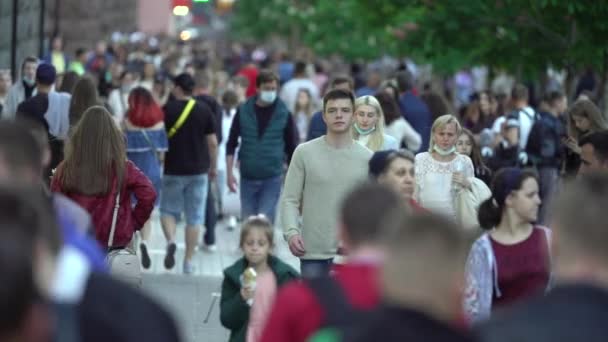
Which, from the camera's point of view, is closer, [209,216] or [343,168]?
[343,168]

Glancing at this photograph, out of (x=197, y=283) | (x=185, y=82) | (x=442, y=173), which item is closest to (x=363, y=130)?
(x=442, y=173)

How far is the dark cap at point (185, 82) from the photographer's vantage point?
48.6 feet

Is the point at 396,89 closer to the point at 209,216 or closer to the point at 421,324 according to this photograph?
the point at 209,216

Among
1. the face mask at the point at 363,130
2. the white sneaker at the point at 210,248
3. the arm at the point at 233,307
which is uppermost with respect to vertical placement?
the face mask at the point at 363,130

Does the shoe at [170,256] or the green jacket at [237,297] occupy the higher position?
the green jacket at [237,297]

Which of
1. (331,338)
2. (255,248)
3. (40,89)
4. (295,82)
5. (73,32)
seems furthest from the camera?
(73,32)

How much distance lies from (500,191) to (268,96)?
21.5 ft

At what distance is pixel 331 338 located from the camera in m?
4.96

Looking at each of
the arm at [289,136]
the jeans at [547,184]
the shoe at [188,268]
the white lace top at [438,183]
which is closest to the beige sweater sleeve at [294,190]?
the white lace top at [438,183]

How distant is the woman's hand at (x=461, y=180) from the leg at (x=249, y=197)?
14.3 ft

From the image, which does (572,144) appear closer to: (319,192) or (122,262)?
(319,192)

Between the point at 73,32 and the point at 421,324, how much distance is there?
35.9m

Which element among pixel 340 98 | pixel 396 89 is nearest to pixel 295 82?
pixel 396 89

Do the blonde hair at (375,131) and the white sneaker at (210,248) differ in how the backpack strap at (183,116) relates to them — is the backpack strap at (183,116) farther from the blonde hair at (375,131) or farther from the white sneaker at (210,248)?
the blonde hair at (375,131)
